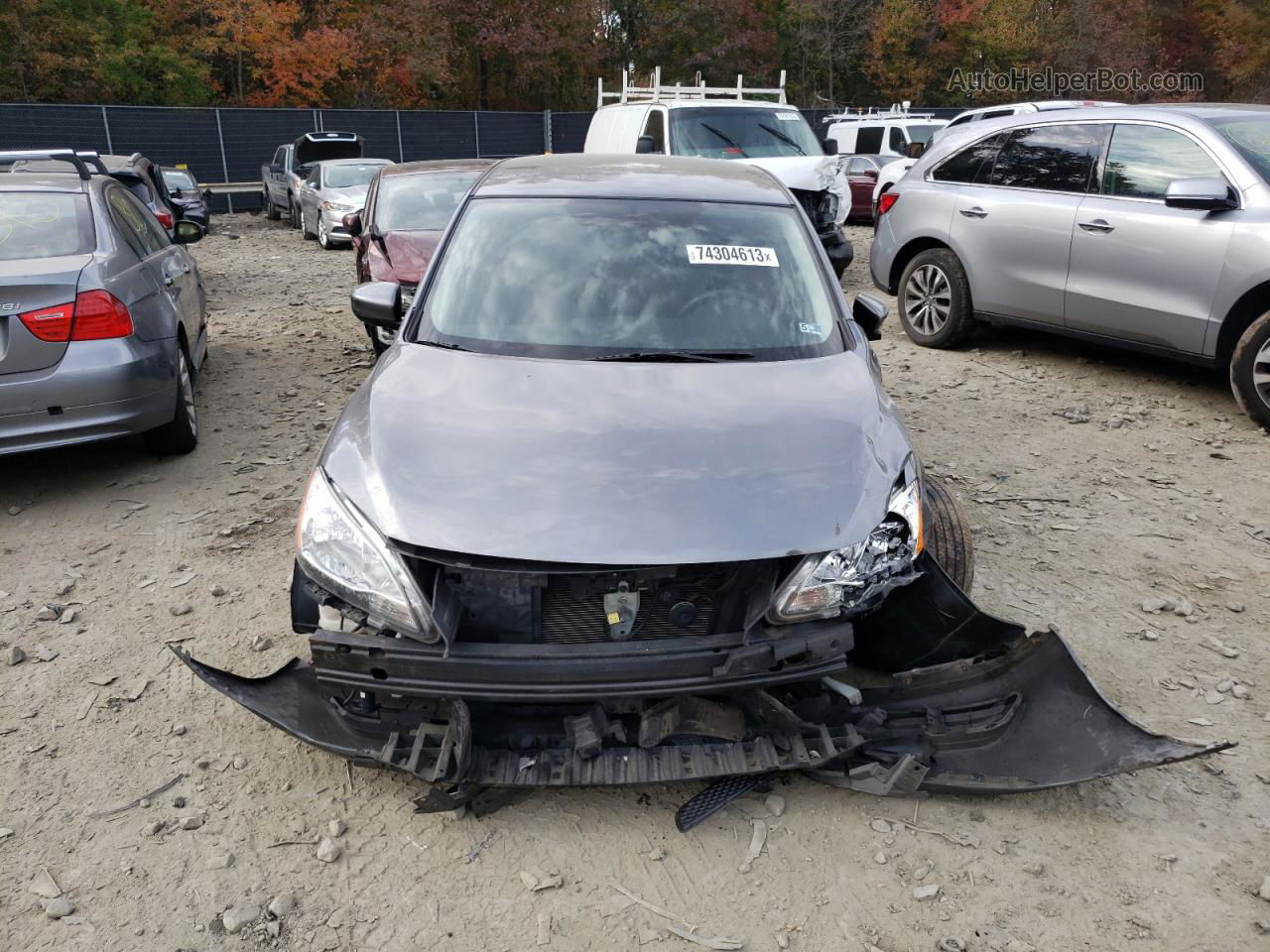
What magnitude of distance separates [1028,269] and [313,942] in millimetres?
6844

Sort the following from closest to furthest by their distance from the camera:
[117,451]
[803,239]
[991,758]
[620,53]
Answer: [991,758]
[803,239]
[117,451]
[620,53]

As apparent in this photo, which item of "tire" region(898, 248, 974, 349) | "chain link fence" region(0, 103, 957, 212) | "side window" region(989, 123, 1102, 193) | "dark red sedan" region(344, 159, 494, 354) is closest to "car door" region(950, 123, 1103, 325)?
"side window" region(989, 123, 1102, 193)

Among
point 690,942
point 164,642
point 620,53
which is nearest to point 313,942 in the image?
point 690,942

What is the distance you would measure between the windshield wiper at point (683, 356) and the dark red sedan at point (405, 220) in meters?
4.28

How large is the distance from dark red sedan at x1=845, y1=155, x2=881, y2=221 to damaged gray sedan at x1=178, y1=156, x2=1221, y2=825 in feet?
48.0

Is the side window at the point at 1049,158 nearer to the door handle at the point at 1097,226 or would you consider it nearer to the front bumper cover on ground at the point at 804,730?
the door handle at the point at 1097,226

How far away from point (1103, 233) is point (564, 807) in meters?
5.91

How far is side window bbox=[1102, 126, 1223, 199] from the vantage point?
6.49 meters

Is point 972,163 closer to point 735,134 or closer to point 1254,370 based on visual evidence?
point 1254,370

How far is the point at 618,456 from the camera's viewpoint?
2.94 meters

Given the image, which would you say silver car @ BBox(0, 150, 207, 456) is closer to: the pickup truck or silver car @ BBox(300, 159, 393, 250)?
silver car @ BBox(300, 159, 393, 250)

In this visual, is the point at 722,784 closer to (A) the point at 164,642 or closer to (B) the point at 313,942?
(B) the point at 313,942

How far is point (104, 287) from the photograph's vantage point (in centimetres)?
516

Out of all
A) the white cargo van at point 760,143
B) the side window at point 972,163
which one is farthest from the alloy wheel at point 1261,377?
the white cargo van at point 760,143
